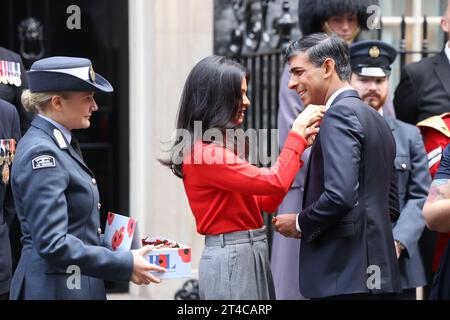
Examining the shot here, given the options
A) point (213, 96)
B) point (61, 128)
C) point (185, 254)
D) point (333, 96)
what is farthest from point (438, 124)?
point (61, 128)

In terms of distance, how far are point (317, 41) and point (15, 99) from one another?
188 centimetres

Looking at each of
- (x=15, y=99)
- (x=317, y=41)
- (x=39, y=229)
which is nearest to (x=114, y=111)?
(x=15, y=99)

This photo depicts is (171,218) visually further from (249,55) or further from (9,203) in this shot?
(9,203)

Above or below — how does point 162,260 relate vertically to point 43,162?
below

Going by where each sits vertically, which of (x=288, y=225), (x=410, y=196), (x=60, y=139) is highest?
(x=60, y=139)

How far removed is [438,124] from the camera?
5699 millimetres

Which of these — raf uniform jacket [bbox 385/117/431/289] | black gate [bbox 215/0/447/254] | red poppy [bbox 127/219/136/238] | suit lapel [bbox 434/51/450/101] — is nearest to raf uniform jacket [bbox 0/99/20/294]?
red poppy [bbox 127/219/136/238]

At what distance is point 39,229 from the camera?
3.54 m

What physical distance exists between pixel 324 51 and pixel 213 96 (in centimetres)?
59

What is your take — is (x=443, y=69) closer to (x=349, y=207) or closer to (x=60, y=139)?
(x=349, y=207)

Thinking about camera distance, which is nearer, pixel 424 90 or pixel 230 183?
pixel 230 183

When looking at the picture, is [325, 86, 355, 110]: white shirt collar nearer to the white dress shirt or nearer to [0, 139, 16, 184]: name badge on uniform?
the white dress shirt

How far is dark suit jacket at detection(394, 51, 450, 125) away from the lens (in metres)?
5.97

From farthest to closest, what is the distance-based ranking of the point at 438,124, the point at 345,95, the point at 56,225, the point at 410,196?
1. the point at 438,124
2. the point at 410,196
3. the point at 345,95
4. the point at 56,225
